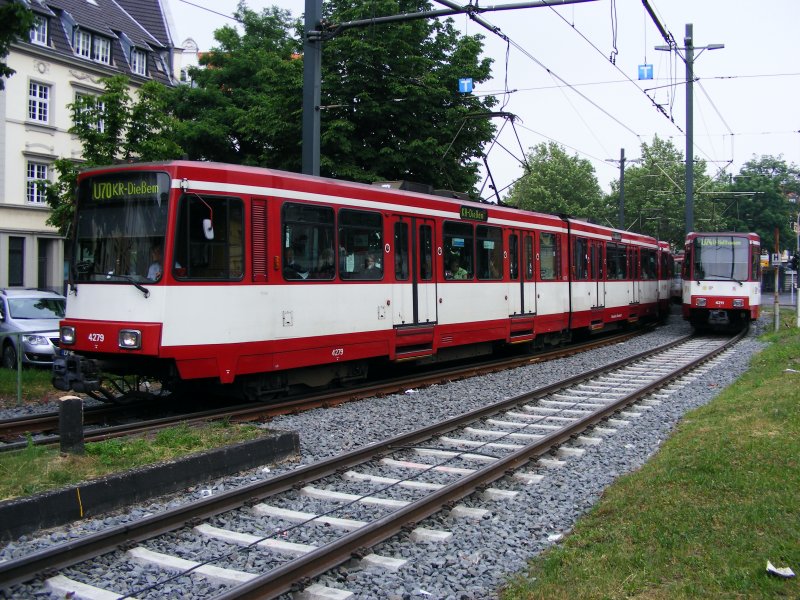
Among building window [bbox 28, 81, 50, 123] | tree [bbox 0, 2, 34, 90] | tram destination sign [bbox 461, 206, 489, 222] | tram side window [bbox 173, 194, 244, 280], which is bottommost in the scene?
tram side window [bbox 173, 194, 244, 280]

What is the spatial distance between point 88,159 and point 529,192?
58579mm

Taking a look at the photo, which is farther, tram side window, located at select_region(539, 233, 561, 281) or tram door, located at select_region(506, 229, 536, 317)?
tram side window, located at select_region(539, 233, 561, 281)

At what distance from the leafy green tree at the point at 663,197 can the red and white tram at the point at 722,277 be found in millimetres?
28882

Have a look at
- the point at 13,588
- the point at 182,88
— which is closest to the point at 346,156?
the point at 182,88

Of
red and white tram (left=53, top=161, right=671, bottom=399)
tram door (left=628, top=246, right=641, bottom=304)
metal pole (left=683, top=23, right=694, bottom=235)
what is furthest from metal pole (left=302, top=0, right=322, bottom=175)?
metal pole (left=683, top=23, right=694, bottom=235)

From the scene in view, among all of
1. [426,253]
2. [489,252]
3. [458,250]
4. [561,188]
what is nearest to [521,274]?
[489,252]

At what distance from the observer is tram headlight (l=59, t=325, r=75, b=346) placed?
9.68 meters

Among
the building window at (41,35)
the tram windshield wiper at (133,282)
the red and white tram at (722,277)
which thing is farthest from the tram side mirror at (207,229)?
the building window at (41,35)

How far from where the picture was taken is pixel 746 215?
5762 centimetres

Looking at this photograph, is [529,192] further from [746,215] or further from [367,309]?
[367,309]

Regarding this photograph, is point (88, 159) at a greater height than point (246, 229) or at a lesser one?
greater

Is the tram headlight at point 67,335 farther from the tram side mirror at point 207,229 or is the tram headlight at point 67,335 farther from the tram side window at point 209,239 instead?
the tram side mirror at point 207,229

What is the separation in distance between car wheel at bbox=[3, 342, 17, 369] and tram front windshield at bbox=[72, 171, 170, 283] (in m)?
6.15

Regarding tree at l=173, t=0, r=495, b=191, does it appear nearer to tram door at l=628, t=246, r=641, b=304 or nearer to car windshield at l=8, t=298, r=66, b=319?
tram door at l=628, t=246, r=641, b=304
